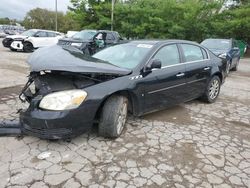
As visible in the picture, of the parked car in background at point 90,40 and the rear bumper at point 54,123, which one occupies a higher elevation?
the parked car in background at point 90,40

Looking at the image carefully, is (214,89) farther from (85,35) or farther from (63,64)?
Result: (85,35)

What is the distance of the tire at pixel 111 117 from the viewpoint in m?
3.60

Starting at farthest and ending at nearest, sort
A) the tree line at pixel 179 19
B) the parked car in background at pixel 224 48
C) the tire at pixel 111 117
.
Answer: the tree line at pixel 179 19 < the parked car in background at pixel 224 48 < the tire at pixel 111 117

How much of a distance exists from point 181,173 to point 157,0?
21.7 metres

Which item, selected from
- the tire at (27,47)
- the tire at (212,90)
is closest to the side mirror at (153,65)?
the tire at (212,90)

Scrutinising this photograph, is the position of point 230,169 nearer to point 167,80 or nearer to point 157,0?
point 167,80

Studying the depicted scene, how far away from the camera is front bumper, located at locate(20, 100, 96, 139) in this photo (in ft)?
10.2

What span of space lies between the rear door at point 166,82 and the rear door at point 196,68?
7.8 inches

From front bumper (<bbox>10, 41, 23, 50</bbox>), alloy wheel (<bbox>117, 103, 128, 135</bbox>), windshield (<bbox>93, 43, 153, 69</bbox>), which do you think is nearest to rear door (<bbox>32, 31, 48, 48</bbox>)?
front bumper (<bbox>10, 41, 23, 50</bbox>)

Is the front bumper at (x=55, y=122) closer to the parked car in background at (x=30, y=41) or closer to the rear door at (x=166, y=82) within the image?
the rear door at (x=166, y=82)

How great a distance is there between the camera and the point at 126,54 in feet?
14.7

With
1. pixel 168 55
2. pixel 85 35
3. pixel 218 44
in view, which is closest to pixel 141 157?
pixel 168 55

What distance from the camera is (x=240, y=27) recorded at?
19953 mm

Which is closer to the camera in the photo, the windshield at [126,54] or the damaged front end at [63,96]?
the damaged front end at [63,96]
